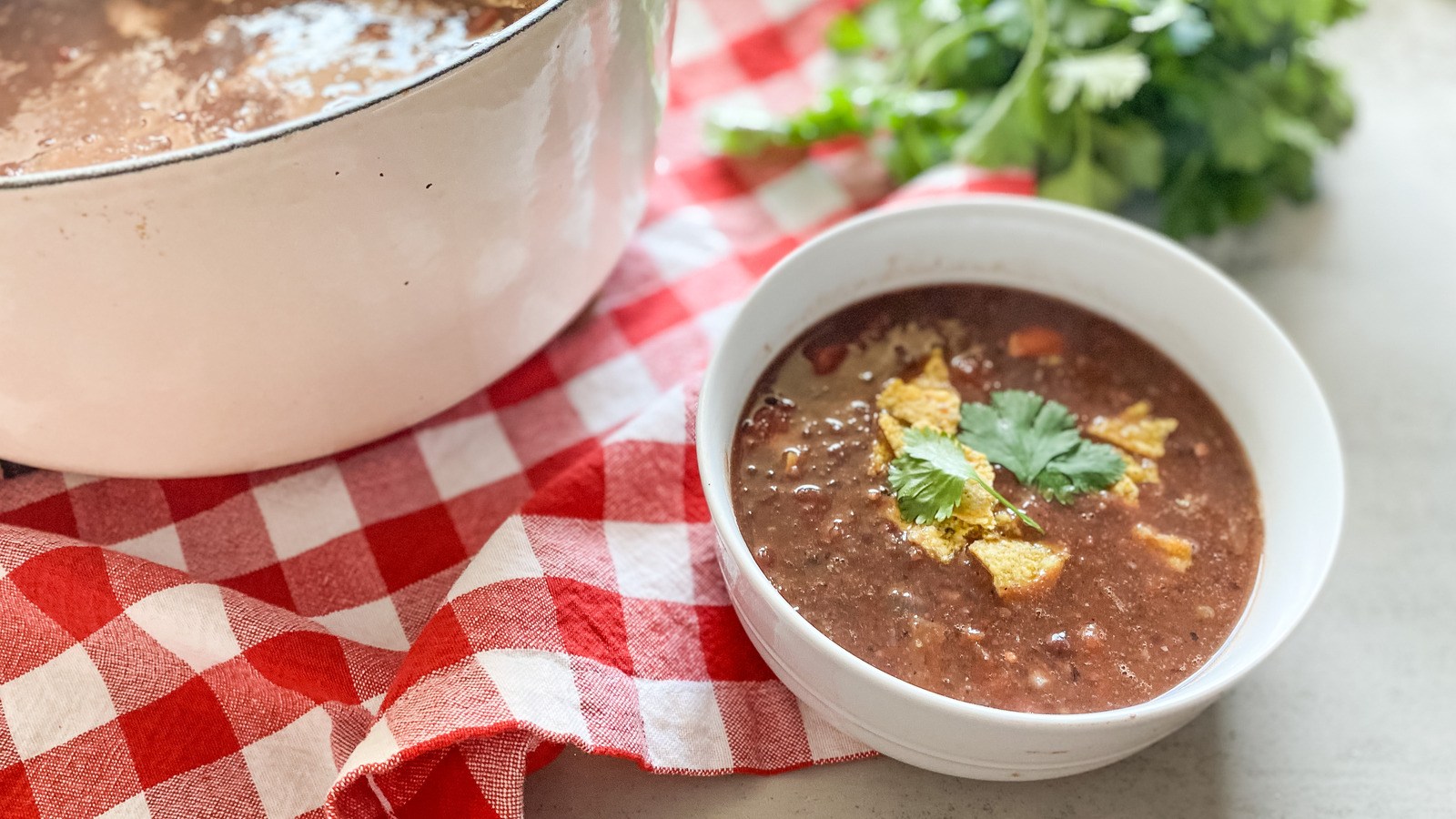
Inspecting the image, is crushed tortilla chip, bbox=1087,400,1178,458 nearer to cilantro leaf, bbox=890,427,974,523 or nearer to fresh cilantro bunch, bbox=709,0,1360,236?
cilantro leaf, bbox=890,427,974,523

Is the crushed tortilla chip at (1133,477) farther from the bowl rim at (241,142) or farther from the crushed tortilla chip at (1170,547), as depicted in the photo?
the bowl rim at (241,142)

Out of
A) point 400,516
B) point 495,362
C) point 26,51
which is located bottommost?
point 400,516

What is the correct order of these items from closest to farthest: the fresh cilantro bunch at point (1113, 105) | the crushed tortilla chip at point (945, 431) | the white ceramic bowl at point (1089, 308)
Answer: the white ceramic bowl at point (1089, 308) → the crushed tortilla chip at point (945, 431) → the fresh cilantro bunch at point (1113, 105)

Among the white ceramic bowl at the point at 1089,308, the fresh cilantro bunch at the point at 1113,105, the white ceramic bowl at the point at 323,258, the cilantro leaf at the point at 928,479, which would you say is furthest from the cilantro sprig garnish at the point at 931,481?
the fresh cilantro bunch at the point at 1113,105

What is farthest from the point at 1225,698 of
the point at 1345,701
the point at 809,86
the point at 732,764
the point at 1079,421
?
the point at 809,86

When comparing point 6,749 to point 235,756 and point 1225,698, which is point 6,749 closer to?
point 235,756

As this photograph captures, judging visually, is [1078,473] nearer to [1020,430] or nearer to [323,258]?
[1020,430]
